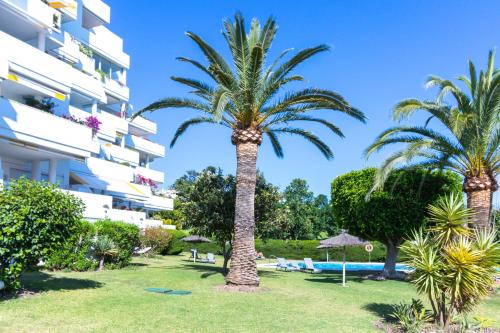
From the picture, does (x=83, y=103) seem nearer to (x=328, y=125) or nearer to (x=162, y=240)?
(x=162, y=240)

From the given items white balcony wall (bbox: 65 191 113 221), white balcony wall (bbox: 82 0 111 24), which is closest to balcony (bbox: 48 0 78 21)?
white balcony wall (bbox: 82 0 111 24)

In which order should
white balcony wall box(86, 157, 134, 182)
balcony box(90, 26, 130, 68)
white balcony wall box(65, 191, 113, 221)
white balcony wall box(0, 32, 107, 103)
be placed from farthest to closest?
balcony box(90, 26, 130, 68), white balcony wall box(86, 157, 134, 182), white balcony wall box(65, 191, 113, 221), white balcony wall box(0, 32, 107, 103)

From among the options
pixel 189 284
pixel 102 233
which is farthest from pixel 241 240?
pixel 102 233

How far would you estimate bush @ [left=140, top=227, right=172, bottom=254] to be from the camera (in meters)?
30.0

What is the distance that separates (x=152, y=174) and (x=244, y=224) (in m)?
26.0

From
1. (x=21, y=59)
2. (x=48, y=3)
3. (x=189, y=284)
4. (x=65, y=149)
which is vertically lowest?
(x=189, y=284)

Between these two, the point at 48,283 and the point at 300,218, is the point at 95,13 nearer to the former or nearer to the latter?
the point at 48,283

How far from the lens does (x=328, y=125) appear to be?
18.3 metres

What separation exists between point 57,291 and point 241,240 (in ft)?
20.2

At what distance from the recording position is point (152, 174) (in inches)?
1598

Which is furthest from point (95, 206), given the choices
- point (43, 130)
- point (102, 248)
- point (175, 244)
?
point (175, 244)

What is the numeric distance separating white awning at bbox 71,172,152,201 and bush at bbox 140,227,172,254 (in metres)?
3.07

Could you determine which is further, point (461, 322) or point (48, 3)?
point (48, 3)

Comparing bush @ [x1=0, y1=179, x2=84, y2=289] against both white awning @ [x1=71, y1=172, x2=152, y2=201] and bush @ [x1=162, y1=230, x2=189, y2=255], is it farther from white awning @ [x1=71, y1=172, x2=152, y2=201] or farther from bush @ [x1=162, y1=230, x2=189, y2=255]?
bush @ [x1=162, y1=230, x2=189, y2=255]
